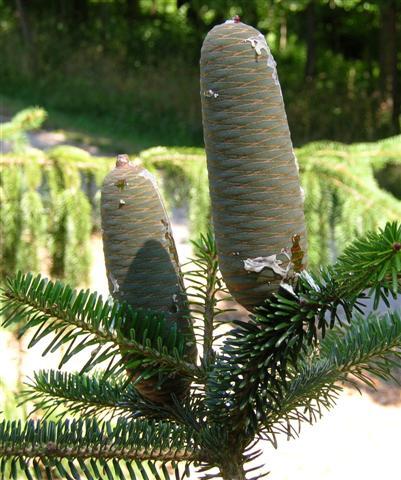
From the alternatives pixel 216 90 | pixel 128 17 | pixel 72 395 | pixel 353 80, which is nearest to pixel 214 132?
pixel 216 90

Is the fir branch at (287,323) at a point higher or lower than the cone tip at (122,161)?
lower

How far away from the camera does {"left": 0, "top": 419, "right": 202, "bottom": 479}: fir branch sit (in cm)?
99

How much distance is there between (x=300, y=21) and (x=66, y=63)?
17.1ft

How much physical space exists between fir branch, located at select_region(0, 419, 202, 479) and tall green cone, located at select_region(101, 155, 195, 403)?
75mm

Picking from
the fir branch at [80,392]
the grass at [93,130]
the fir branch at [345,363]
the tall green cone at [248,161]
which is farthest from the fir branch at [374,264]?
the grass at [93,130]

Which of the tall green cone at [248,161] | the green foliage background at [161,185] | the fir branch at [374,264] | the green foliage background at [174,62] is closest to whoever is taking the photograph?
the fir branch at [374,264]

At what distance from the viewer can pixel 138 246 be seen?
1050mm

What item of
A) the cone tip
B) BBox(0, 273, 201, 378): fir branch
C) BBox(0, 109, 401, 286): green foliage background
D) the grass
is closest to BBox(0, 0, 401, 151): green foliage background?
the grass

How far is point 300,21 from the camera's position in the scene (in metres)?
15.4

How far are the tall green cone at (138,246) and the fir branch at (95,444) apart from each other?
8cm

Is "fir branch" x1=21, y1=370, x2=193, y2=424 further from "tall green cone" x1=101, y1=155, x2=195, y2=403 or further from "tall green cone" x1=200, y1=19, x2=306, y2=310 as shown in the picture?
"tall green cone" x1=200, y1=19, x2=306, y2=310

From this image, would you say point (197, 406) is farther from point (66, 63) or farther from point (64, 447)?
point (66, 63)

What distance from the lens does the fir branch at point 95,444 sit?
0.99 meters

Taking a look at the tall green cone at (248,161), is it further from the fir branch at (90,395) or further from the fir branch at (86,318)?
the fir branch at (90,395)
